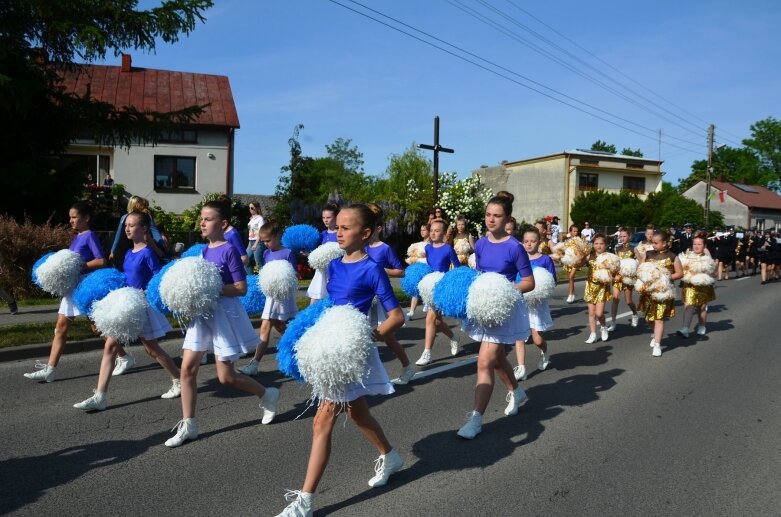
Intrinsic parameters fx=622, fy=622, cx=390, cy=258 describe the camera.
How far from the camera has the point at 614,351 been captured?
8922 millimetres

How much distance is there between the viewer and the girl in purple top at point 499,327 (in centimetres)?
494

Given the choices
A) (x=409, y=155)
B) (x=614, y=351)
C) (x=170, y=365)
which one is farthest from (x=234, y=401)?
(x=409, y=155)

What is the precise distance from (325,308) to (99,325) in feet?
8.48

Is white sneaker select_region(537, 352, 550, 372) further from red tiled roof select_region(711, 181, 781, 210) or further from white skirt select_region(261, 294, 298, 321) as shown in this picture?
red tiled roof select_region(711, 181, 781, 210)

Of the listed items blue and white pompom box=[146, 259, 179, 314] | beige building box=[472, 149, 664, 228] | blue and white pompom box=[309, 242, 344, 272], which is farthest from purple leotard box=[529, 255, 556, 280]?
beige building box=[472, 149, 664, 228]

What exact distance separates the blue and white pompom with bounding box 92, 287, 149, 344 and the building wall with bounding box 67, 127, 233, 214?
81.8 feet

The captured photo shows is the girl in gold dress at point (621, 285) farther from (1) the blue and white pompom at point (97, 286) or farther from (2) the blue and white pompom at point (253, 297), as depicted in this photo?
(1) the blue and white pompom at point (97, 286)

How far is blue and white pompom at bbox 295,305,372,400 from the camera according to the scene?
3.38 meters

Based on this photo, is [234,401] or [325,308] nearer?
[325,308]

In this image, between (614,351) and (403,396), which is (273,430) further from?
(614,351)

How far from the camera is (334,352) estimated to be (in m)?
3.37

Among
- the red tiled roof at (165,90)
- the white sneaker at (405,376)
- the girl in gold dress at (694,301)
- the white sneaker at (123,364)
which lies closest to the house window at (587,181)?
the red tiled roof at (165,90)

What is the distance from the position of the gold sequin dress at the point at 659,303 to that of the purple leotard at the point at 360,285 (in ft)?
21.0

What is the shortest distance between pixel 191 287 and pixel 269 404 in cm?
126
